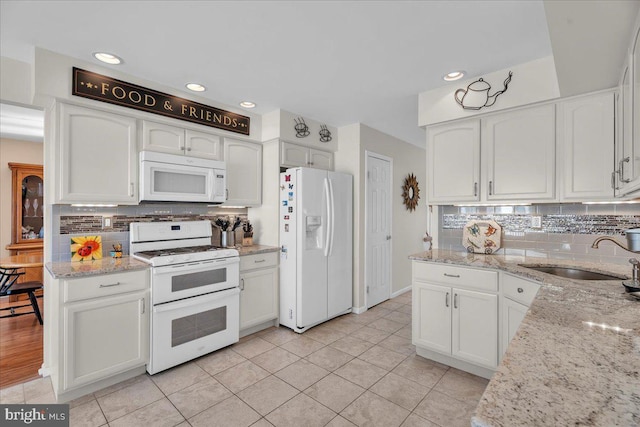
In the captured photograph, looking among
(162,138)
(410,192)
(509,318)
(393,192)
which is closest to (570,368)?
(509,318)

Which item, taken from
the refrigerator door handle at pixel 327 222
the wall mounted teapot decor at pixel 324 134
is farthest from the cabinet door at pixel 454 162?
the wall mounted teapot decor at pixel 324 134

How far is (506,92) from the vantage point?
2453mm

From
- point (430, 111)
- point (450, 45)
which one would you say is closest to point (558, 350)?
point (450, 45)

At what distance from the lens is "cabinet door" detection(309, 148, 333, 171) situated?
3.86 meters

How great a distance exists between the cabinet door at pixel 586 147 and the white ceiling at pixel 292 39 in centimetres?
23

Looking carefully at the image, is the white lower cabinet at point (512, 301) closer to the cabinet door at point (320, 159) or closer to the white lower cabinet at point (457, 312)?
the white lower cabinet at point (457, 312)

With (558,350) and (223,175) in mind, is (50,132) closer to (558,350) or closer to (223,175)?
(223,175)

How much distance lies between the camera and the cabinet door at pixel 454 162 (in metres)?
2.68

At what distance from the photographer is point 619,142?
6.39ft

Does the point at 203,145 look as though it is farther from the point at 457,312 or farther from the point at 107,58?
the point at 457,312

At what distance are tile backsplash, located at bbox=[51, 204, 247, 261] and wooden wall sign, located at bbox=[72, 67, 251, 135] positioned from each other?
0.90m

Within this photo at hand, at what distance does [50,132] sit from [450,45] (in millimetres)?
3010

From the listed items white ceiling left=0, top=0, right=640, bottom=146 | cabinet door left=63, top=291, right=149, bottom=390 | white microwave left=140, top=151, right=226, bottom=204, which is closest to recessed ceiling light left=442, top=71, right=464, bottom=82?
white ceiling left=0, top=0, right=640, bottom=146

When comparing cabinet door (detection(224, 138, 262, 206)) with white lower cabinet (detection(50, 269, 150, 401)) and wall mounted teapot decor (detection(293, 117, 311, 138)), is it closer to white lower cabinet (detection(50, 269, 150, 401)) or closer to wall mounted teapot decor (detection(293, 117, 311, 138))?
wall mounted teapot decor (detection(293, 117, 311, 138))
